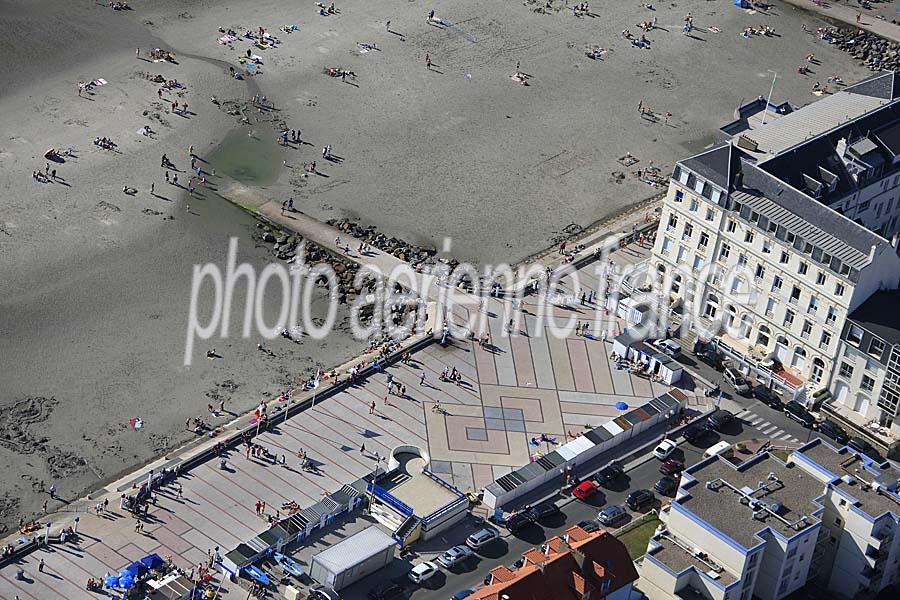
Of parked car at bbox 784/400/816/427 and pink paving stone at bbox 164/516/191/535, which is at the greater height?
parked car at bbox 784/400/816/427

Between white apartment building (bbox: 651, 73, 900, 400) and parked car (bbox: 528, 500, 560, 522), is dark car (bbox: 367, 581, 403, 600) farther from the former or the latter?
white apartment building (bbox: 651, 73, 900, 400)

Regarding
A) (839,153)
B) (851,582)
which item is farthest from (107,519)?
(839,153)

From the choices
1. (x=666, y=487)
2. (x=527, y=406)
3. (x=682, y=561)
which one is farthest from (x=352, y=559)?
(x=666, y=487)

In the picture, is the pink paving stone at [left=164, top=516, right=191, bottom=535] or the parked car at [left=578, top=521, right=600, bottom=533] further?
the parked car at [left=578, top=521, right=600, bottom=533]

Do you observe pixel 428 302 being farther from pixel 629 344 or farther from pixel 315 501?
pixel 315 501

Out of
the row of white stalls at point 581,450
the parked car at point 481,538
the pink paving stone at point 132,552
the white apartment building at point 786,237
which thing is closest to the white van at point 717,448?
the row of white stalls at point 581,450

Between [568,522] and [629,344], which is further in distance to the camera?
[629,344]

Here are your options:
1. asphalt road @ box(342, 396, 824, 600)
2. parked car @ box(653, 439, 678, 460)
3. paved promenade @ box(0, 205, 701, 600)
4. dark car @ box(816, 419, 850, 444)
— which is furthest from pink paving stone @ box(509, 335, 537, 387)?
dark car @ box(816, 419, 850, 444)
